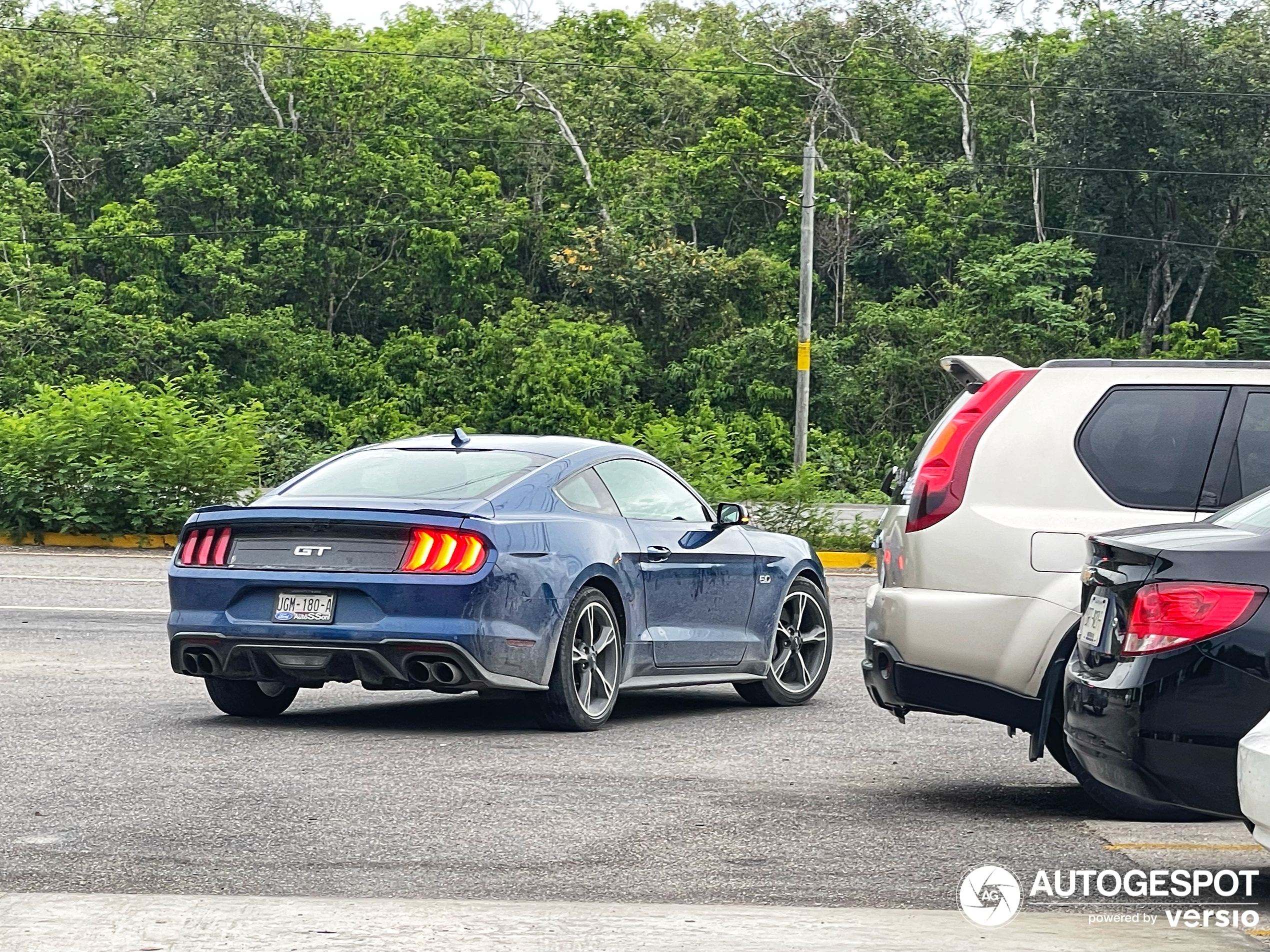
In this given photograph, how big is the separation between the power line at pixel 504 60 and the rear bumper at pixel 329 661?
48.5 meters

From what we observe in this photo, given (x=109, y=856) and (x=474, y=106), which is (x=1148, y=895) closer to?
(x=109, y=856)

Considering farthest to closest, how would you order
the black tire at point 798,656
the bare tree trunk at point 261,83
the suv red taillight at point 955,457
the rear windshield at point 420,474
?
1. the bare tree trunk at point 261,83
2. the black tire at point 798,656
3. the rear windshield at point 420,474
4. the suv red taillight at point 955,457

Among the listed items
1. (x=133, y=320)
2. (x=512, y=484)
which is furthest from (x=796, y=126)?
(x=512, y=484)

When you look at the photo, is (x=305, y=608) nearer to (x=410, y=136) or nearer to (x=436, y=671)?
(x=436, y=671)

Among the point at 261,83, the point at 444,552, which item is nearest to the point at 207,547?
the point at 444,552

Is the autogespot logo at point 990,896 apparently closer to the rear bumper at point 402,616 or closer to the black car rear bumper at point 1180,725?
the black car rear bumper at point 1180,725

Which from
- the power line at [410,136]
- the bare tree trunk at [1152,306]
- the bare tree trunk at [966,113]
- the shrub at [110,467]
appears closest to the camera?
the shrub at [110,467]

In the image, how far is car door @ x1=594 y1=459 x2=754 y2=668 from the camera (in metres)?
9.76

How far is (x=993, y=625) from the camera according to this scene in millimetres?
7125

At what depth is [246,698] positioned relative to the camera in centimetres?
959

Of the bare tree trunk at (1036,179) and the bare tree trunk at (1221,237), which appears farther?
the bare tree trunk at (1036,179)

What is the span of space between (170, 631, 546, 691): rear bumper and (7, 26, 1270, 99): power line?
48484 millimetres

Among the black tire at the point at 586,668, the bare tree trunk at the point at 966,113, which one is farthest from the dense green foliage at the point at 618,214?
the black tire at the point at 586,668

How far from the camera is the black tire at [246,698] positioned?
9477 millimetres
